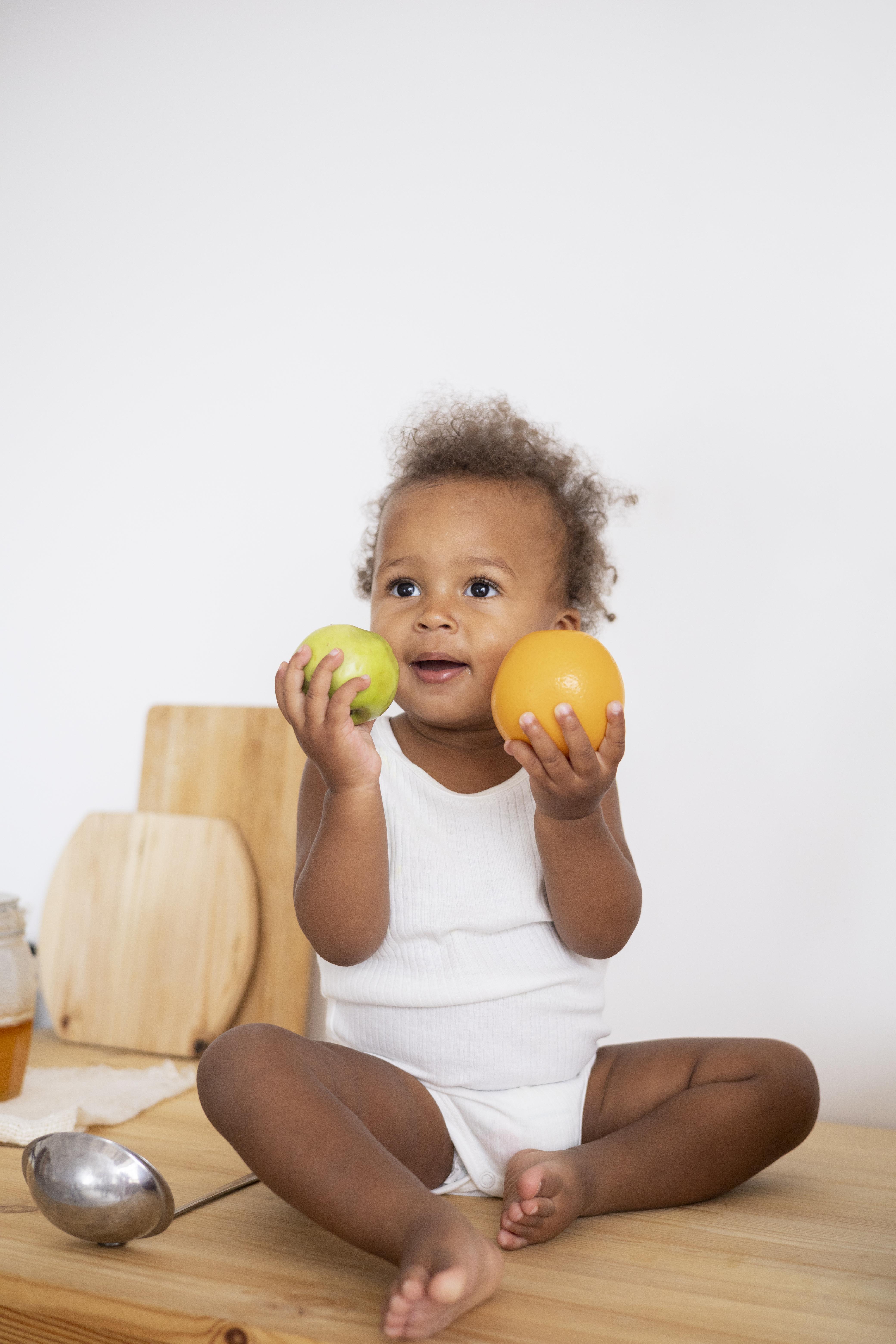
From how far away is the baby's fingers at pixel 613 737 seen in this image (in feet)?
2.71

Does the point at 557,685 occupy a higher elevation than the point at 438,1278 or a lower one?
higher

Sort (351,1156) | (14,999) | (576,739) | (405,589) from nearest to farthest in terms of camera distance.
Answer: (351,1156) < (576,739) < (405,589) < (14,999)

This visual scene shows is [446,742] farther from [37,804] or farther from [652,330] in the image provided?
[37,804]

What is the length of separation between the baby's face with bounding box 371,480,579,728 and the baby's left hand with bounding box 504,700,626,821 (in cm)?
15

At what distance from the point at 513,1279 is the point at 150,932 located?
2.75ft

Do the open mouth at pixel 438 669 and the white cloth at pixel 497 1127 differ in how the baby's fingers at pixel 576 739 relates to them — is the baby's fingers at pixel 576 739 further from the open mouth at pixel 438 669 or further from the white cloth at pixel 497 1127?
the white cloth at pixel 497 1127

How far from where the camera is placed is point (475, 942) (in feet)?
3.15

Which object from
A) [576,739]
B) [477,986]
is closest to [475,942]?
[477,986]

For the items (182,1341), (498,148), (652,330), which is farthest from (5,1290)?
(498,148)

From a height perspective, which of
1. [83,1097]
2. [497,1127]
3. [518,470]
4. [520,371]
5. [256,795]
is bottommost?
[83,1097]

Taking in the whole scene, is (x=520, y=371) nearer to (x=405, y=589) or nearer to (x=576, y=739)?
(x=405, y=589)

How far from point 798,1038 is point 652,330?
0.87m

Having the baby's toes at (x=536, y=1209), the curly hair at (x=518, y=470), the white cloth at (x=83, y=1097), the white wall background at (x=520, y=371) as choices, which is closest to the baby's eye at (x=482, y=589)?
the curly hair at (x=518, y=470)

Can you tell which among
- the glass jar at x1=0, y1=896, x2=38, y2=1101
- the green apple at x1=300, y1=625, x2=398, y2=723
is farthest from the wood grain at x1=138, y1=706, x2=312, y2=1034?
the green apple at x1=300, y1=625, x2=398, y2=723
